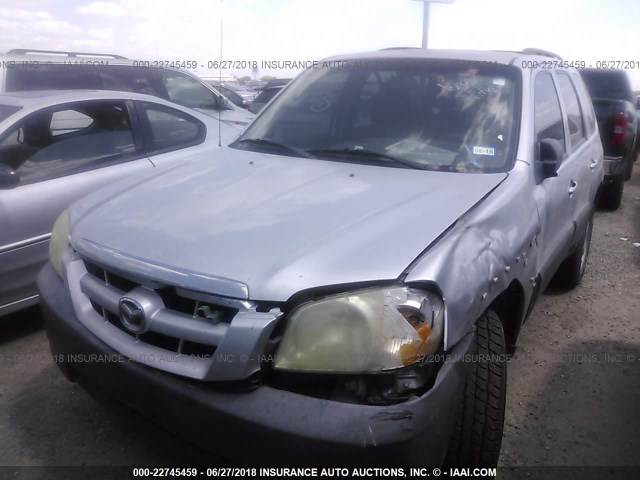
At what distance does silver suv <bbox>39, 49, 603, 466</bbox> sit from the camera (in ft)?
5.47

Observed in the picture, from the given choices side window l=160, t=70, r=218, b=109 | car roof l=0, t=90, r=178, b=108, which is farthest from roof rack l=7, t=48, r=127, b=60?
car roof l=0, t=90, r=178, b=108

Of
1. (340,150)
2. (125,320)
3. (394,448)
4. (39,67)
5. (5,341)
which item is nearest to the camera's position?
(394,448)

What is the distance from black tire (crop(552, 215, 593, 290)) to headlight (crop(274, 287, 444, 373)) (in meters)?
2.74

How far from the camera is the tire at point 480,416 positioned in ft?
6.35

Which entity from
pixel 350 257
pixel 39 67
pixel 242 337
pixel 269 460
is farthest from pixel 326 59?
pixel 39 67

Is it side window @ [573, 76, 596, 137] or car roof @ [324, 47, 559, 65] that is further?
side window @ [573, 76, 596, 137]

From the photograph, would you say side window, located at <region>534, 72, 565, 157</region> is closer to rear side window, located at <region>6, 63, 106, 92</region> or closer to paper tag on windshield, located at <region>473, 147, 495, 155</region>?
paper tag on windshield, located at <region>473, 147, 495, 155</region>

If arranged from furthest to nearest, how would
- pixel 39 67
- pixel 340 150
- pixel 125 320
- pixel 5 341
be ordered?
pixel 39 67 → pixel 5 341 → pixel 340 150 → pixel 125 320

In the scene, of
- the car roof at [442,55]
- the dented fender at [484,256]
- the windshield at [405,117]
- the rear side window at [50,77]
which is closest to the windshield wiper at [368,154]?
the windshield at [405,117]

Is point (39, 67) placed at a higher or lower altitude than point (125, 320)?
higher

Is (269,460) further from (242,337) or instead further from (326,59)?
(326,59)

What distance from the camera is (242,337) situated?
5.44 ft

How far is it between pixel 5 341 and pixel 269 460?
2.52m

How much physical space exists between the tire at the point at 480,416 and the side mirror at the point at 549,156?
106cm
